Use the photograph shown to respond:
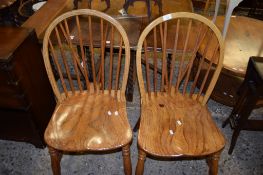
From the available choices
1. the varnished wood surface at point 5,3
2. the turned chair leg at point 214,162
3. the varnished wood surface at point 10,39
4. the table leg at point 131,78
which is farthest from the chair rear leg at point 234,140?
the varnished wood surface at point 5,3

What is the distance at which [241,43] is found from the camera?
6.54 ft

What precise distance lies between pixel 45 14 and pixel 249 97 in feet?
5.50

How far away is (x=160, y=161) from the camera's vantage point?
1.79 m

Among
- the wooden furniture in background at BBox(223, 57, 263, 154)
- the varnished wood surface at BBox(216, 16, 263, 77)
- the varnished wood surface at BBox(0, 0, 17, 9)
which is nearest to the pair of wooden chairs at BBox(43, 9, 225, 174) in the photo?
the wooden furniture in background at BBox(223, 57, 263, 154)

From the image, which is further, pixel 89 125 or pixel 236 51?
pixel 236 51

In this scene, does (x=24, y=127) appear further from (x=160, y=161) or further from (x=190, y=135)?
(x=190, y=135)

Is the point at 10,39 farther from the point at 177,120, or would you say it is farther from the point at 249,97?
the point at 249,97

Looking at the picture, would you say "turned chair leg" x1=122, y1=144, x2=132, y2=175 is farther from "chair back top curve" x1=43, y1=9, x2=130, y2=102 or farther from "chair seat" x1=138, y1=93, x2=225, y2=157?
"chair back top curve" x1=43, y1=9, x2=130, y2=102

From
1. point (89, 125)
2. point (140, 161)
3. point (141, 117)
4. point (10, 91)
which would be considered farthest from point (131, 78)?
point (10, 91)

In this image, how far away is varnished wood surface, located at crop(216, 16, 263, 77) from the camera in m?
1.78

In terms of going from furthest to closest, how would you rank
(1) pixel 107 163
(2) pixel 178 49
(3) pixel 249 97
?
(1) pixel 107 163 < (2) pixel 178 49 < (3) pixel 249 97

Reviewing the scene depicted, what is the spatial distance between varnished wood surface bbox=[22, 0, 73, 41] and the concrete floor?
0.91 m

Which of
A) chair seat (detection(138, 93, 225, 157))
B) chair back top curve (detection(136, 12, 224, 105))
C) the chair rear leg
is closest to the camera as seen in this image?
chair seat (detection(138, 93, 225, 157))

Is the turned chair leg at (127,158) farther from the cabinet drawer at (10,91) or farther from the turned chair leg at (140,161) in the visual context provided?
the cabinet drawer at (10,91)
